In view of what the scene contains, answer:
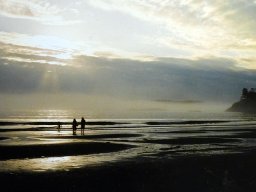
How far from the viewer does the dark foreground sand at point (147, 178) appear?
56.6 ft

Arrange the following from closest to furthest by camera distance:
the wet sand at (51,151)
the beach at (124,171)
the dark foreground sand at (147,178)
→ the dark foreground sand at (147,178) < the beach at (124,171) < the wet sand at (51,151)

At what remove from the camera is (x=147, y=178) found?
19.5 metres

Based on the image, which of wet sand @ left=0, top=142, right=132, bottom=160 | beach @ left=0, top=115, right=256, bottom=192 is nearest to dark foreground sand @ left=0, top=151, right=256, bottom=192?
beach @ left=0, top=115, right=256, bottom=192

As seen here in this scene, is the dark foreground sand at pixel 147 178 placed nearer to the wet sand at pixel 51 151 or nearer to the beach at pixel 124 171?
the beach at pixel 124 171

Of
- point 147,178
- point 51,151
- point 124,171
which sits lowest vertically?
point 147,178

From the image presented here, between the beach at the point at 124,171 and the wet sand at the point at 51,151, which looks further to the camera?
the wet sand at the point at 51,151

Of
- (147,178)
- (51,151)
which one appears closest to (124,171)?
(147,178)

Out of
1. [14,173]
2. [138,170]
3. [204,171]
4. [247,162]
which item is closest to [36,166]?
[14,173]

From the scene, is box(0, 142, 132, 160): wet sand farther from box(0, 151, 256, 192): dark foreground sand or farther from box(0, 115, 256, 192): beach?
box(0, 151, 256, 192): dark foreground sand

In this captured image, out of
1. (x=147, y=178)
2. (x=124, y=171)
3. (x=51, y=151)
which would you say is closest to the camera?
(x=147, y=178)

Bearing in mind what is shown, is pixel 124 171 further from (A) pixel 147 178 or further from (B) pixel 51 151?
(B) pixel 51 151

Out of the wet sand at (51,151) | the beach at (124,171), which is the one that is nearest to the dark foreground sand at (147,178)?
the beach at (124,171)

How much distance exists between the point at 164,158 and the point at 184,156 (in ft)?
7.14

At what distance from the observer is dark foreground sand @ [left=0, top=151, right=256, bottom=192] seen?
17.2 meters
